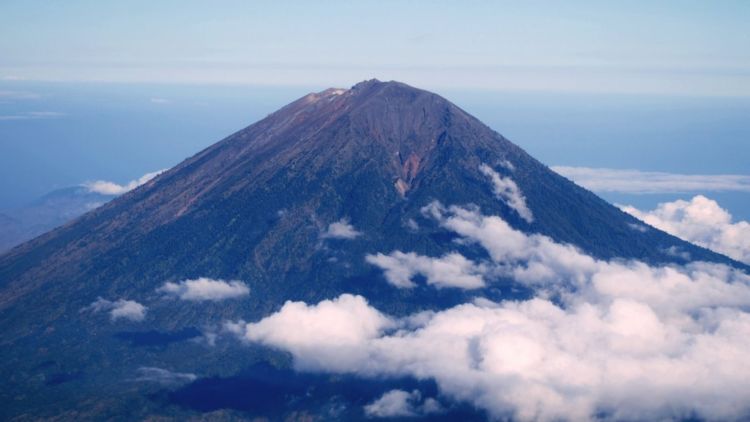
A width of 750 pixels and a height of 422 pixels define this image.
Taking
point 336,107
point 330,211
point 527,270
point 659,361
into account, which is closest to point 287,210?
point 330,211

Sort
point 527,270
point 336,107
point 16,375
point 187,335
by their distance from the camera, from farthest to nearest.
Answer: point 336,107
point 527,270
point 187,335
point 16,375

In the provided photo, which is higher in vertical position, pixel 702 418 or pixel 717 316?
pixel 717 316

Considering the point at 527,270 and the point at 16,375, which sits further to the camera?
the point at 527,270

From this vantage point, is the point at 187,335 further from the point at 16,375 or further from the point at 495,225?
the point at 495,225

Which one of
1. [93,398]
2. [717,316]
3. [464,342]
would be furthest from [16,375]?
[717,316]

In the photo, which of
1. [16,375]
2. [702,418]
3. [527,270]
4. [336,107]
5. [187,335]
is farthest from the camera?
[336,107]

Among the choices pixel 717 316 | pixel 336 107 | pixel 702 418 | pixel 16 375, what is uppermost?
pixel 336 107

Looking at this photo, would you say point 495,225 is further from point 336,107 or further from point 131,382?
point 131,382
